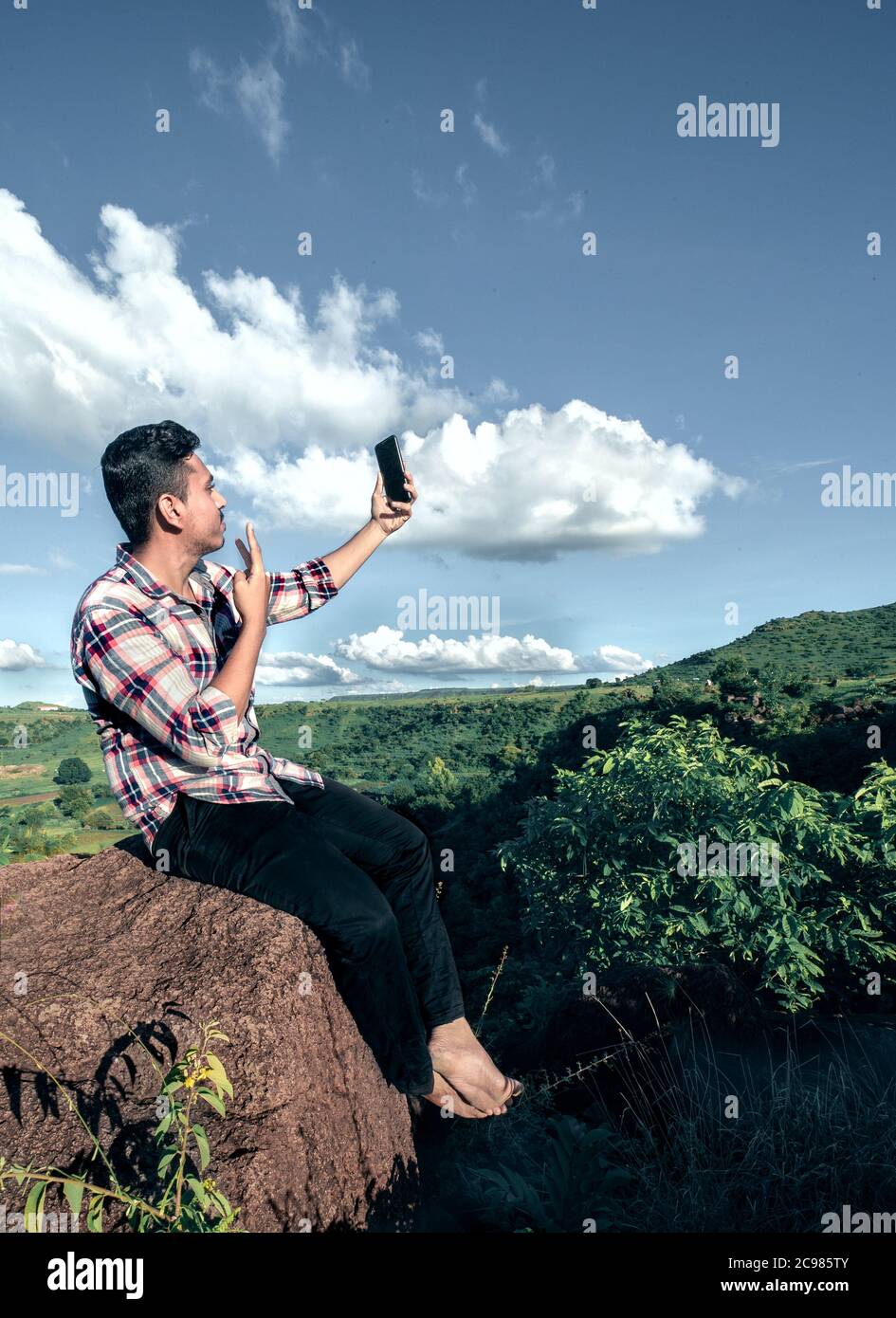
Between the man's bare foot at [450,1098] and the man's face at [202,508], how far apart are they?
2.47 m

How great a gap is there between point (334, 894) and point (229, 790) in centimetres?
57

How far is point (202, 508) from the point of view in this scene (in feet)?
9.70

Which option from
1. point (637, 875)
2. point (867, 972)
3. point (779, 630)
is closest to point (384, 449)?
point (637, 875)

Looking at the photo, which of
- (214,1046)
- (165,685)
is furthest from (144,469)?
(214,1046)

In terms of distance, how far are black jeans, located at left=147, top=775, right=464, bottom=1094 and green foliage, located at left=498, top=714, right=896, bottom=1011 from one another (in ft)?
9.85

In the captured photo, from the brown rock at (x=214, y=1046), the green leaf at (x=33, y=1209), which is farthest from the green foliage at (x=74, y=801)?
the green leaf at (x=33, y=1209)

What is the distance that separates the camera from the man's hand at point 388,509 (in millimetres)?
3801

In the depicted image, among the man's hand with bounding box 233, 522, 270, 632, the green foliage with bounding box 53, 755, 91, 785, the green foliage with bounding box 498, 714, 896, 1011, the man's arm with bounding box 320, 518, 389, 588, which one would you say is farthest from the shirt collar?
the green foliage with bounding box 53, 755, 91, 785

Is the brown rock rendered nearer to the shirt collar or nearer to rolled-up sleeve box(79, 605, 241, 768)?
rolled-up sleeve box(79, 605, 241, 768)

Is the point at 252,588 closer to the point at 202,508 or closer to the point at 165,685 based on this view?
the point at 165,685

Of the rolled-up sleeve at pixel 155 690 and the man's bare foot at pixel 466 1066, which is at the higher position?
the rolled-up sleeve at pixel 155 690

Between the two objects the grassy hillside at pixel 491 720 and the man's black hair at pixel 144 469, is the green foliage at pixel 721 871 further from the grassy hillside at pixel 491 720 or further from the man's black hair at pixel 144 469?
the grassy hillside at pixel 491 720

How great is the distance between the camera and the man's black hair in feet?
9.43
